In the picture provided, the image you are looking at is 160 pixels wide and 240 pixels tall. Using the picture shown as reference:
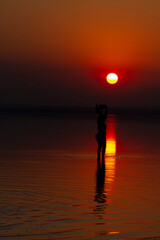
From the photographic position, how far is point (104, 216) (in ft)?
27.0

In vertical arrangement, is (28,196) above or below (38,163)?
below

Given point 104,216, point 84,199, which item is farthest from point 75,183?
point 104,216

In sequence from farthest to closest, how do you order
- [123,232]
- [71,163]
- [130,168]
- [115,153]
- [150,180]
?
[115,153] → [71,163] → [130,168] → [150,180] → [123,232]

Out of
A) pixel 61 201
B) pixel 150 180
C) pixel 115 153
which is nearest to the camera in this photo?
pixel 61 201

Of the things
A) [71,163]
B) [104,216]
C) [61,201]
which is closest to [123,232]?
[104,216]

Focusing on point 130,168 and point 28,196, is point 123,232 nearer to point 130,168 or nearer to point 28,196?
point 28,196

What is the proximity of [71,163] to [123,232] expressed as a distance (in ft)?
28.3

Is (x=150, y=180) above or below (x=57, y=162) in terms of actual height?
below

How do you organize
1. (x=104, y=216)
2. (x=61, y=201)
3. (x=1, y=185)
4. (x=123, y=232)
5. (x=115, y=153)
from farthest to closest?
(x=115, y=153) < (x=1, y=185) < (x=61, y=201) < (x=104, y=216) < (x=123, y=232)

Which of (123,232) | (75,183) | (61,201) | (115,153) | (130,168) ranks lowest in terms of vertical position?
(123,232)

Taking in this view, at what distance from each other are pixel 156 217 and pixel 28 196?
2526 millimetres

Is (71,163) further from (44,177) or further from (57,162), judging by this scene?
(44,177)

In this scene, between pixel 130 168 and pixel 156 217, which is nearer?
pixel 156 217

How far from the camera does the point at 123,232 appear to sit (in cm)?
729
